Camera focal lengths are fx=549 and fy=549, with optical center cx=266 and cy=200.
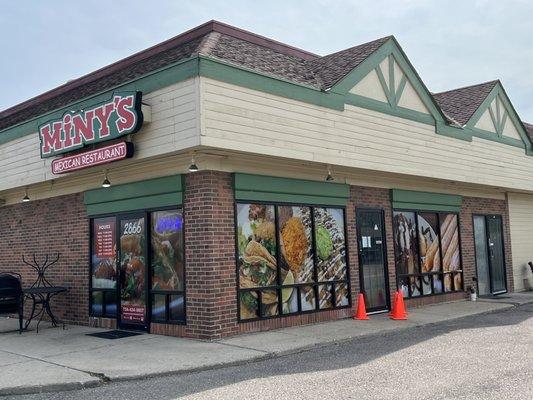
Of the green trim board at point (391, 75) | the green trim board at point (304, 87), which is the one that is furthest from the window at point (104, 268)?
the green trim board at point (391, 75)

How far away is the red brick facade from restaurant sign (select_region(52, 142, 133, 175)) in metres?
1.26

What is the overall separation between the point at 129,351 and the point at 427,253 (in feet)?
29.3

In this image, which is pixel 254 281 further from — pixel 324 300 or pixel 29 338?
A: pixel 29 338

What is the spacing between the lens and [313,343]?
9.16 meters

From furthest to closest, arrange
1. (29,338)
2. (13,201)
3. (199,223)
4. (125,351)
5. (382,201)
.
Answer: (13,201)
(382,201)
(29,338)
(199,223)
(125,351)

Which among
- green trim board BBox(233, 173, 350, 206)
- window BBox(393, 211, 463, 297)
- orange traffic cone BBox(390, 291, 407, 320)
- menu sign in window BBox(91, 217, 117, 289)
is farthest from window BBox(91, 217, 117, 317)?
window BBox(393, 211, 463, 297)

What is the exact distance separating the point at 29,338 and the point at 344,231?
6926 mm

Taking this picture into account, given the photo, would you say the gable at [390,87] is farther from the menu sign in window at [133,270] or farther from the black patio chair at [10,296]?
the black patio chair at [10,296]

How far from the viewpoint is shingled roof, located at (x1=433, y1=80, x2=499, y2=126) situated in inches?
634

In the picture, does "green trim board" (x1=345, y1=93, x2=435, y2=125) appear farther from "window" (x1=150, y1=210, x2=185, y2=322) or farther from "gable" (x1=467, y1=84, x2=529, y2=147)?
"window" (x1=150, y1=210, x2=185, y2=322)

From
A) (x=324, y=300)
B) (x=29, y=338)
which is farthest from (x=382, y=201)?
(x=29, y=338)

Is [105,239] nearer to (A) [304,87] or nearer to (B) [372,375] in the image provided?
(A) [304,87]

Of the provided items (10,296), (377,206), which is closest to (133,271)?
(10,296)

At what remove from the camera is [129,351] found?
8844 mm
